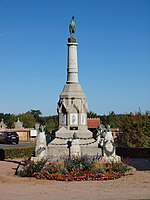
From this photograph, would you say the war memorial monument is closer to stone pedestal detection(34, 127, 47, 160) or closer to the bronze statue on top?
the bronze statue on top

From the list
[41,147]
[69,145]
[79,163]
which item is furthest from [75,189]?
[69,145]

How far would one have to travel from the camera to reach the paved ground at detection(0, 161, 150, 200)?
10477mm

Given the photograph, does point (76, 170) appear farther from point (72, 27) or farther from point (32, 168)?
point (72, 27)

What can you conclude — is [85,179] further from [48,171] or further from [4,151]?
[4,151]

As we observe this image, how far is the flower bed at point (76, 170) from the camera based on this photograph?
1418cm

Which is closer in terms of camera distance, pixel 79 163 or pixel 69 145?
pixel 79 163

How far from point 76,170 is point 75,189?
2.66m

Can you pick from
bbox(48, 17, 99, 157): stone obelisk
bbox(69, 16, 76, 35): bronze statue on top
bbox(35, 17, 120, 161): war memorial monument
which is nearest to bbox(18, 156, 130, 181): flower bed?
bbox(35, 17, 120, 161): war memorial monument

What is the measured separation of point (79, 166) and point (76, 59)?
7991mm

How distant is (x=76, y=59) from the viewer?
21.2 metres

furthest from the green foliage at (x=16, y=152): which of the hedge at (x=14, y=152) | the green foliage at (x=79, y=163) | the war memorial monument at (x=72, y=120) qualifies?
the green foliage at (x=79, y=163)

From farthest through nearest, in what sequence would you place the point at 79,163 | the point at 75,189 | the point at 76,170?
the point at 79,163, the point at 76,170, the point at 75,189

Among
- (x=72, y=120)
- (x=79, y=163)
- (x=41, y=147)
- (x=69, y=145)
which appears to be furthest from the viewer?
(x=72, y=120)

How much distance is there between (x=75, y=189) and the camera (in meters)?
11.9
